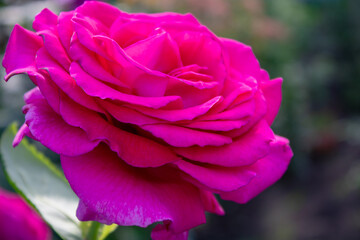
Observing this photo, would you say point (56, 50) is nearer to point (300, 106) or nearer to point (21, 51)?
point (21, 51)

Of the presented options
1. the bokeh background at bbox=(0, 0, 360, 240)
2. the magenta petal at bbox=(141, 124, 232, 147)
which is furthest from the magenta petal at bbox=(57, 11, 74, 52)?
the bokeh background at bbox=(0, 0, 360, 240)

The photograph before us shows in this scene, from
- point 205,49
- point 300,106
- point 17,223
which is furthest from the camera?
point 300,106

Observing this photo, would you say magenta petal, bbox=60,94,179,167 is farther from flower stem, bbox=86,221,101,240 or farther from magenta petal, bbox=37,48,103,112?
flower stem, bbox=86,221,101,240

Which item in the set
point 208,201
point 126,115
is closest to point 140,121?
point 126,115

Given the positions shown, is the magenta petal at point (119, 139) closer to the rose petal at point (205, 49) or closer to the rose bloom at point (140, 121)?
the rose bloom at point (140, 121)

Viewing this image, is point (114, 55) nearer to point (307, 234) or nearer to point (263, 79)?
point (263, 79)

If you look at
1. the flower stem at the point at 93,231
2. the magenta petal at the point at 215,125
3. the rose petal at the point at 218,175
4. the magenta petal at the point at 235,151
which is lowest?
the flower stem at the point at 93,231

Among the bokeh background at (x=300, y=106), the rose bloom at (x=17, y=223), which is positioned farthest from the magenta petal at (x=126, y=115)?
the bokeh background at (x=300, y=106)
